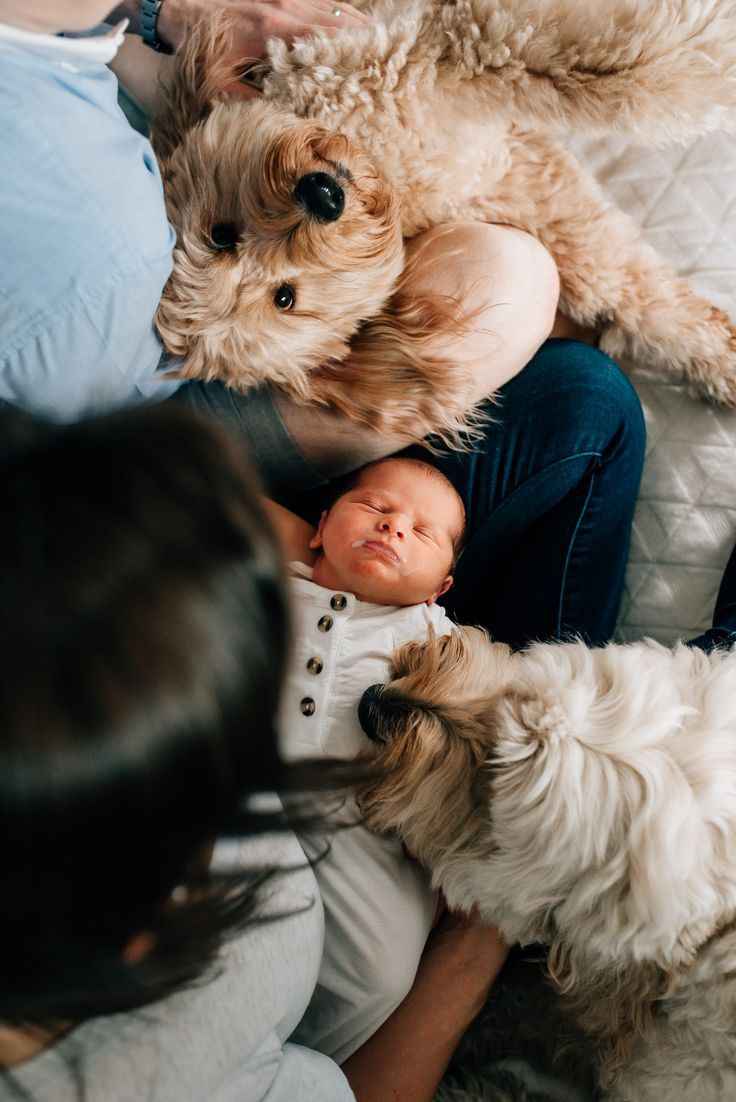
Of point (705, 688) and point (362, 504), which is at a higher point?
point (705, 688)

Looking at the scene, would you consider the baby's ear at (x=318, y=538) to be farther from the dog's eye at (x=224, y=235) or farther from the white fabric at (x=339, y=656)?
the dog's eye at (x=224, y=235)

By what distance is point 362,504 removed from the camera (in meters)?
1.16

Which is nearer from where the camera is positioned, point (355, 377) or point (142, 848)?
point (142, 848)

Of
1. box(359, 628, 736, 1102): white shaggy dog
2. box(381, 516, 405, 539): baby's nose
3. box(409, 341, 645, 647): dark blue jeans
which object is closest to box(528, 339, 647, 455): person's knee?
box(409, 341, 645, 647): dark blue jeans

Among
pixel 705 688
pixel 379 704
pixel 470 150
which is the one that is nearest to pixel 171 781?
pixel 379 704

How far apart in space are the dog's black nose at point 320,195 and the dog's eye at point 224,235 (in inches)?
4.8

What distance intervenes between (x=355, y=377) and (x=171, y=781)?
2.65 feet

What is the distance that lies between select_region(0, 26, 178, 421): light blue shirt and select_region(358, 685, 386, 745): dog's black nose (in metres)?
0.43

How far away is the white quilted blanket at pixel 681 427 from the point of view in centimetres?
120

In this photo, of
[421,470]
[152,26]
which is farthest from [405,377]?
[152,26]

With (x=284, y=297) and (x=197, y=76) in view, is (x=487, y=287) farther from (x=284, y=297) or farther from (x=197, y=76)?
(x=197, y=76)

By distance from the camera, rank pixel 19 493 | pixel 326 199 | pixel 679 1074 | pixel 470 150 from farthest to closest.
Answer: pixel 470 150 < pixel 326 199 < pixel 679 1074 < pixel 19 493

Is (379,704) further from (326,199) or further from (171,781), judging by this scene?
(326,199)

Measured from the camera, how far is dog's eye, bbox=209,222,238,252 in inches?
41.4
